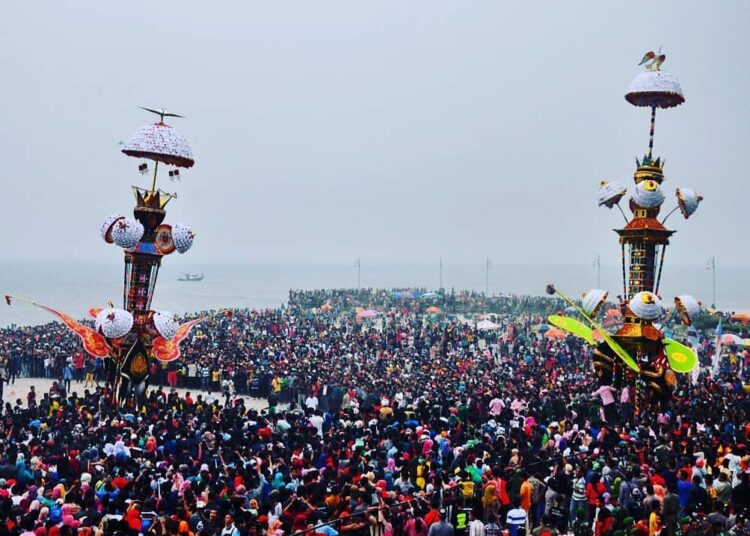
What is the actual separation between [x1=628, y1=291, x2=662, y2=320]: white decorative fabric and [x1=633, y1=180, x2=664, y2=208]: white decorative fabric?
234 cm

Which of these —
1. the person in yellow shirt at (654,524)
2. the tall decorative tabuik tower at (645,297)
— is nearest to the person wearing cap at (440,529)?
the person in yellow shirt at (654,524)

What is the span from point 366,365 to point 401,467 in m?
13.8

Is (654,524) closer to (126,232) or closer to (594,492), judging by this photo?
(594,492)

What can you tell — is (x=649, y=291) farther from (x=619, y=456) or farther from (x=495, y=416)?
(x=619, y=456)

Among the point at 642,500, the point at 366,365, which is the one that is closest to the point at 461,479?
the point at 642,500

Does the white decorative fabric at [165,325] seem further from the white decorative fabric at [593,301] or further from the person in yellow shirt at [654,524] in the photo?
the person in yellow shirt at [654,524]

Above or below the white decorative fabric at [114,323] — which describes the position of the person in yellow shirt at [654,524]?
below

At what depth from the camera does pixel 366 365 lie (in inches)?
993

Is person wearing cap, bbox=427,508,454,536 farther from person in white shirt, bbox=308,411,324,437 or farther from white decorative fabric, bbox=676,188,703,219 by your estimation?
white decorative fabric, bbox=676,188,703,219

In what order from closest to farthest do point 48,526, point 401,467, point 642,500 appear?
point 48,526 → point 642,500 → point 401,467

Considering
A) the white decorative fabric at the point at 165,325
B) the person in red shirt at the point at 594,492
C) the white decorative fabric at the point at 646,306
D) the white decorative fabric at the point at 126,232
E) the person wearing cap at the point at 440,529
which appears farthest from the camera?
the white decorative fabric at the point at 165,325

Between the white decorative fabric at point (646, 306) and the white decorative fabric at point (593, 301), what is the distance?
1432mm

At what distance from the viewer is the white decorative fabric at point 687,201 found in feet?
63.8

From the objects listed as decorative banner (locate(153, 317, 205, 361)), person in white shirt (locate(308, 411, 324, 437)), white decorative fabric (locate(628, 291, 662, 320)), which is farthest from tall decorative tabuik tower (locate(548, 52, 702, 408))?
decorative banner (locate(153, 317, 205, 361))
